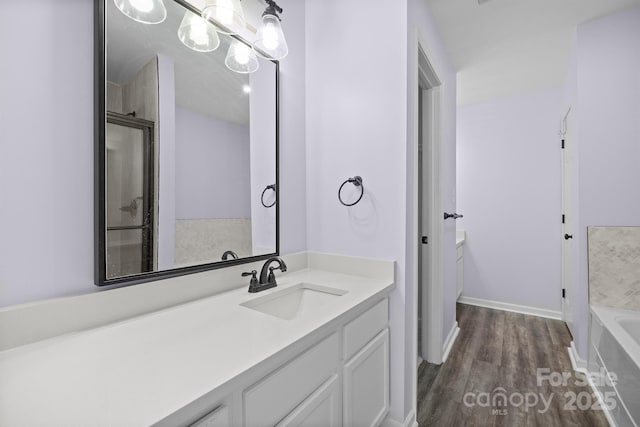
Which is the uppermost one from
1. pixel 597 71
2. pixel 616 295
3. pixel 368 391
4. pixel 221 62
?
pixel 597 71

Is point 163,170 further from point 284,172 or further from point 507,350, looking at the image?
point 507,350

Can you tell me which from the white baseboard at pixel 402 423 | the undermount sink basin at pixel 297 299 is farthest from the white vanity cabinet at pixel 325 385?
the undermount sink basin at pixel 297 299

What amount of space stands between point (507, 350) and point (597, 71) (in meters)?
2.24

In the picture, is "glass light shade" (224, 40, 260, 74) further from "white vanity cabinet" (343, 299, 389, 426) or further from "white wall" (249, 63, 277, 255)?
"white vanity cabinet" (343, 299, 389, 426)

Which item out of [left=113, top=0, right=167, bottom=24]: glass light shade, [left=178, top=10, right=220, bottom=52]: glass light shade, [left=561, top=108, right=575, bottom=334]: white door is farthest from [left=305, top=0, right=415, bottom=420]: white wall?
[left=561, top=108, right=575, bottom=334]: white door

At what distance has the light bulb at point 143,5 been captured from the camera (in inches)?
40.5

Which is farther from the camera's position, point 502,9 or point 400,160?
point 502,9

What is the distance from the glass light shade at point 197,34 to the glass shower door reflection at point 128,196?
0.42 m

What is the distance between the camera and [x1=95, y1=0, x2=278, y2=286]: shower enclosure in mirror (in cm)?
96

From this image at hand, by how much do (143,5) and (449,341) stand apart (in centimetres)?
300

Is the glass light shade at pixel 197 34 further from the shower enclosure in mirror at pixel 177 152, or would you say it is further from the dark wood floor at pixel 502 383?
the dark wood floor at pixel 502 383

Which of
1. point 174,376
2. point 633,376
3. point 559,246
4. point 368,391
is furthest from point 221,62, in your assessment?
point 559,246

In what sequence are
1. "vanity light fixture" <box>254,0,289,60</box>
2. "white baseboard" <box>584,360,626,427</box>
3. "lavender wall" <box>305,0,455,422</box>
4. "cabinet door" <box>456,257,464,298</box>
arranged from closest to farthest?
"vanity light fixture" <box>254,0,289,60</box>
"lavender wall" <box>305,0,455,422</box>
"white baseboard" <box>584,360,626,427</box>
"cabinet door" <box>456,257,464,298</box>

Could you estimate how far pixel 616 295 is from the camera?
198cm
